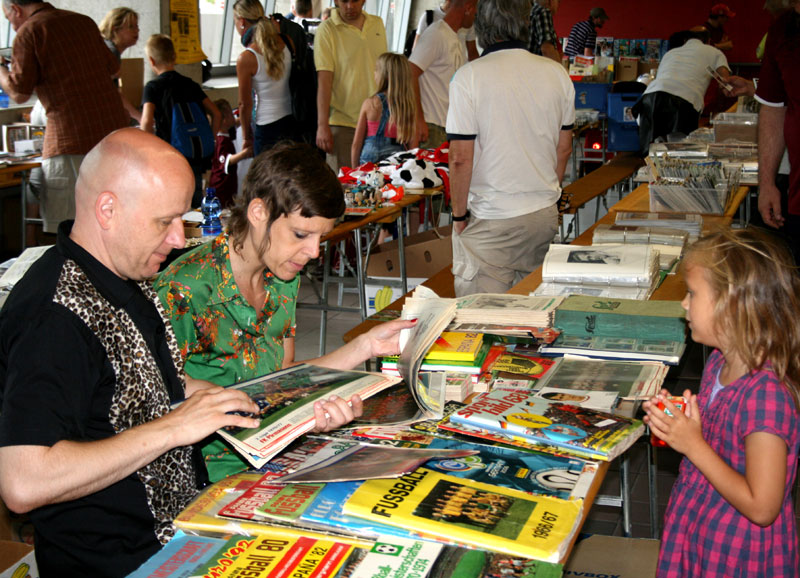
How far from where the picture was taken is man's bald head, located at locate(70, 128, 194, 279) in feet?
4.86

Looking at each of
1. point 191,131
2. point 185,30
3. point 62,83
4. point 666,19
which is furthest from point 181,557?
point 666,19

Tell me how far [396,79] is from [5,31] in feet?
13.5

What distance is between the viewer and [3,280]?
3.08 metres

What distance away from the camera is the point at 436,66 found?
6055mm

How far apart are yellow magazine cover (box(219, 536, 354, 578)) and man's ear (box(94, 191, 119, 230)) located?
627mm

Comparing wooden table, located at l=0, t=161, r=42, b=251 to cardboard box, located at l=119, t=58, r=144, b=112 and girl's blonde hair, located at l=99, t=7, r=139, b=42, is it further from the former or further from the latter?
cardboard box, located at l=119, t=58, r=144, b=112

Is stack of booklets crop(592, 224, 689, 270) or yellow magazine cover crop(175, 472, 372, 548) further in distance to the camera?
stack of booklets crop(592, 224, 689, 270)

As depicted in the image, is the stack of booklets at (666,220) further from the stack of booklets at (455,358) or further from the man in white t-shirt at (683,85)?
the man in white t-shirt at (683,85)

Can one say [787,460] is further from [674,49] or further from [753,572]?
[674,49]

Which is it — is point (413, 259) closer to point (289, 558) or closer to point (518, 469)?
point (518, 469)

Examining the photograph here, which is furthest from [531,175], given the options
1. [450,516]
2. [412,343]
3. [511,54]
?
[450,516]

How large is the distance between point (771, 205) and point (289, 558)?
126 inches

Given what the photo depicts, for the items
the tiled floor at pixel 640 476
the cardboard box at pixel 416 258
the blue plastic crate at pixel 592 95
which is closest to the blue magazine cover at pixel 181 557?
the tiled floor at pixel 640 476

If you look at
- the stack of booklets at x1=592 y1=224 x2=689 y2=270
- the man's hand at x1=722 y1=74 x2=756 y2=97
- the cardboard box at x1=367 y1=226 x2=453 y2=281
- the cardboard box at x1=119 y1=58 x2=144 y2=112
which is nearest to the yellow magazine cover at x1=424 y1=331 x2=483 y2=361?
the stack of booklets at x1=592 y1=224 x2=689 y2=270
